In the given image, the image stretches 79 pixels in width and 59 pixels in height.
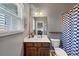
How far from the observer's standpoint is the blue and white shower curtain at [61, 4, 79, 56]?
162cm

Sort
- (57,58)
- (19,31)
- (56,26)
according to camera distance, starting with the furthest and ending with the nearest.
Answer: (56,26), (19,31), (57,58)

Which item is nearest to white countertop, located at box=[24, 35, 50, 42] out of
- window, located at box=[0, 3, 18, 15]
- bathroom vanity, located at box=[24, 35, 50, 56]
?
bathroom vanity, located at box=[24, 35, 50, 56]

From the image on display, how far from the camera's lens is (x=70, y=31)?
172 centimetres

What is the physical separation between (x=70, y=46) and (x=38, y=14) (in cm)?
82

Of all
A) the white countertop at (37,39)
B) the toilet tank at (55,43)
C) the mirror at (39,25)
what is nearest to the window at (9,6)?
the mirror at (39,25)

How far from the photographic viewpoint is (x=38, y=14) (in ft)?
5.91

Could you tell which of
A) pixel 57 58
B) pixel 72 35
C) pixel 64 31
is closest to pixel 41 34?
pixel 64 31

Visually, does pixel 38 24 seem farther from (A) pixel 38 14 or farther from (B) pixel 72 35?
(B) pixel 72 35

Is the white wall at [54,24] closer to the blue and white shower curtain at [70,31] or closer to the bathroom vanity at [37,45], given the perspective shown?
the blue and white shower curtain at [70,31]

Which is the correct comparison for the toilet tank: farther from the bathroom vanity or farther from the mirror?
the mirror

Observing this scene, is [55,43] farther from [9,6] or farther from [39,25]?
[9,6]

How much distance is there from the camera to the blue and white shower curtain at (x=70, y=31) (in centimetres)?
162

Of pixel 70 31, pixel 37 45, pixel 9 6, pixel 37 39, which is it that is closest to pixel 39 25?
pixel 37 39

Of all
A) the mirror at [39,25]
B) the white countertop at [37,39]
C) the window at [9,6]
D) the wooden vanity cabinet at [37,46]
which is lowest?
the wooden vanity cabinet at [37,46]
